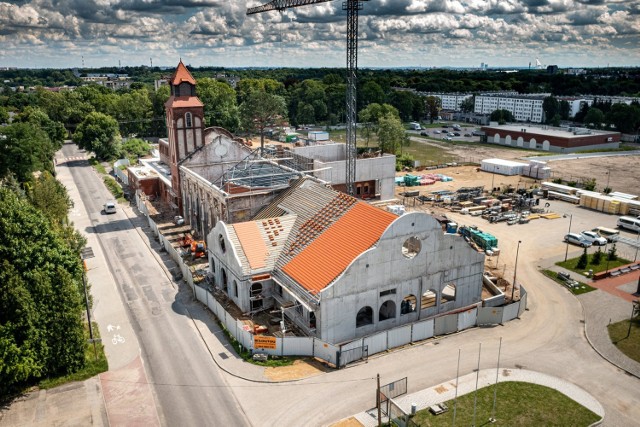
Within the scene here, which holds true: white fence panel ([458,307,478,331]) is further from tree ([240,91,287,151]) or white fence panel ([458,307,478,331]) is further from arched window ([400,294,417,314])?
tree ([240,91,287,151])

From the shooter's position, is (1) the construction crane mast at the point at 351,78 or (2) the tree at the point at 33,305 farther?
(1) the construction crane mast at the point at 351,78

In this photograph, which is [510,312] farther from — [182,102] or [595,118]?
[595,118]

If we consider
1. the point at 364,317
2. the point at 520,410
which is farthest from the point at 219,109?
the point at 520,410

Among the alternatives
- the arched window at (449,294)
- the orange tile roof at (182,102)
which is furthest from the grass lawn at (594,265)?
the orange tile roof at (182,102)

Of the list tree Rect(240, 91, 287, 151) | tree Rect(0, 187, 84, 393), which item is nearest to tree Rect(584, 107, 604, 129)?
tree Rect(240, 91, 287, 151)

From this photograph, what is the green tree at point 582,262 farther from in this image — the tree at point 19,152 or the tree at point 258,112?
the tree at point 258,112
